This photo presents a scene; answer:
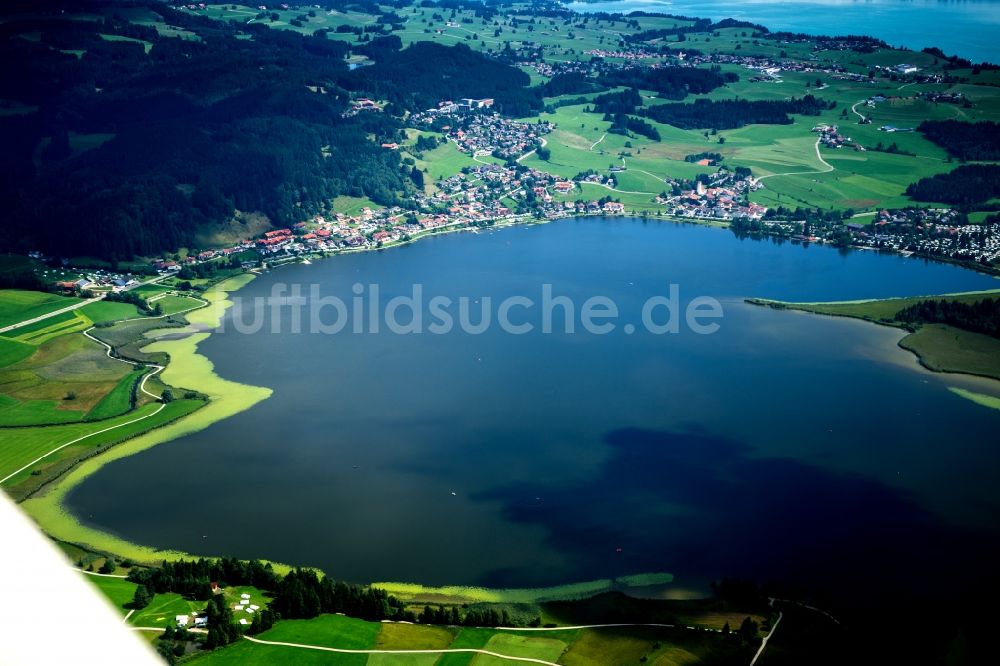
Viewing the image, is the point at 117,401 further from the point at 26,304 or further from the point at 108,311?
the point at 26,304

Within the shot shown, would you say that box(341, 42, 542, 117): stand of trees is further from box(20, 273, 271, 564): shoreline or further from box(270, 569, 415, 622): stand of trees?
box(270, 569, 415, 622): stand of trees

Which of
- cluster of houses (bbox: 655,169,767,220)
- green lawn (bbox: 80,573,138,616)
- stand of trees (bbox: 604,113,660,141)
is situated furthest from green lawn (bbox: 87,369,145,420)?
stand of trees (bbox: 604,113,660,141)

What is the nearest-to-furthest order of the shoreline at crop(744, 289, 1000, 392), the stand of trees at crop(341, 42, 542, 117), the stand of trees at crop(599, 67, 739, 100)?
1. the shoreline at crop(744, 289, 1000, 392)
2. the stand of trees at crop(341, 42, 542, 117)
3. the stand of trees at crop(599, 67, 739, 100)

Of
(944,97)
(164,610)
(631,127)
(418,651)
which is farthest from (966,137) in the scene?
(164,610)

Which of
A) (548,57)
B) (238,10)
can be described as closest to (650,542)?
(548,57)

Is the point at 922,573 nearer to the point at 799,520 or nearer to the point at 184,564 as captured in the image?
the point at 799,520

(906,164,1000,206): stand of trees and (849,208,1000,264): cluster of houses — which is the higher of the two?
(906,164,1000,206): stand of trees

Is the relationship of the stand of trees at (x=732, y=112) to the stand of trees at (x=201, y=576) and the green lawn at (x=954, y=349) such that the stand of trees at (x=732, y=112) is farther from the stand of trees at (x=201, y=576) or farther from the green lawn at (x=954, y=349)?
the stand of trees at (x=201, y=576)
